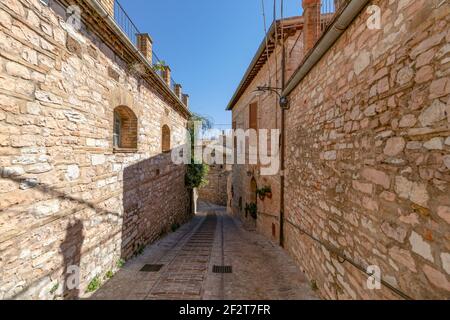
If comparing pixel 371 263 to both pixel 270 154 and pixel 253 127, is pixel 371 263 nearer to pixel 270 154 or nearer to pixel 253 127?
pixel 270 154

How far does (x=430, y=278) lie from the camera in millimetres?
1577

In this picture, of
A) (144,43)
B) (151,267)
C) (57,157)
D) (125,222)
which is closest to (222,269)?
(151,267)

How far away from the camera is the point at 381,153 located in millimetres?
2080

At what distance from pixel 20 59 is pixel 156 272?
4066 mm

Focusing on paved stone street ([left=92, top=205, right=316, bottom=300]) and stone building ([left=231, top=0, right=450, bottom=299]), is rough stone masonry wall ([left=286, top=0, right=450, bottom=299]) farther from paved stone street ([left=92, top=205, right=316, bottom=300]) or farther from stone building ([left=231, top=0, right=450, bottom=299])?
paved stone street ([left=92, top=205, right=316, bottom=300])

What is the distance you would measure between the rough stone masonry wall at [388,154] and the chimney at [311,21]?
5.33 feet

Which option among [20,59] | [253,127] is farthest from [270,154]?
[20,59]

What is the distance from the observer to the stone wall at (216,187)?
22.8 meters

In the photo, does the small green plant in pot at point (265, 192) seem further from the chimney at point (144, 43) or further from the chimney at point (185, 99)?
the chimney at point (185, 99)

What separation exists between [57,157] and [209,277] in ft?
10.8

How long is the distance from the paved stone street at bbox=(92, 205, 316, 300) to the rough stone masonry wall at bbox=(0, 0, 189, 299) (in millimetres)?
607

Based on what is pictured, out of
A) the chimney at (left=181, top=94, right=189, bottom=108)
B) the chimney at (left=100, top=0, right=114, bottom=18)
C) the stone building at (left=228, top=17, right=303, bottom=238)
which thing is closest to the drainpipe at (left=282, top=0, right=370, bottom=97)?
the stone building at (left=228, top=17, right=303, bottom=238)

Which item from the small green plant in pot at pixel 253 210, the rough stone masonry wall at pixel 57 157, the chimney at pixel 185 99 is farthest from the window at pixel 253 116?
the rough stone masonry wall at pixel 57 157

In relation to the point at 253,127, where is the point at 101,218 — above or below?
below
